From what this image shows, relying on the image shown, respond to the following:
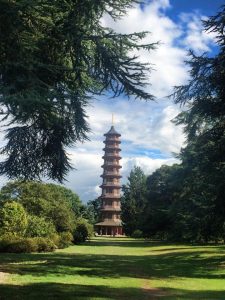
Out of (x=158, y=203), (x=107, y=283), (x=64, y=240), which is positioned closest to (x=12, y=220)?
(x=64, y=240)

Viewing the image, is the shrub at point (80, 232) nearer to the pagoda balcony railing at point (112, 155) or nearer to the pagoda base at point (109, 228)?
the pagoda base at point (109, 228)

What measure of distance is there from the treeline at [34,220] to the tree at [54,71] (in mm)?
18624

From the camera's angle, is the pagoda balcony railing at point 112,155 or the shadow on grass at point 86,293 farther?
the pagoda balcony railing at point 112,155

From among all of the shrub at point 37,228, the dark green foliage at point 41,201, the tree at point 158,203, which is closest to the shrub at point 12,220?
the shrub at point 37,228

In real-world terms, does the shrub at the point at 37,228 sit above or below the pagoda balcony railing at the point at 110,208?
below

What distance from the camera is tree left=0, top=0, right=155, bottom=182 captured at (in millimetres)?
9070

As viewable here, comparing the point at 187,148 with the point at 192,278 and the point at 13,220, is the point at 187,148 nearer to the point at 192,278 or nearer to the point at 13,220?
the point at 13,220

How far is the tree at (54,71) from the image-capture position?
907 cm

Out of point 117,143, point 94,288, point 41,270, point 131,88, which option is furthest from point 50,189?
point 117,143

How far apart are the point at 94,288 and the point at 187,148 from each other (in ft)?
89.4

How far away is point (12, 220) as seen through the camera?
3266cm

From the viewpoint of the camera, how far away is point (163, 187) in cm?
6359

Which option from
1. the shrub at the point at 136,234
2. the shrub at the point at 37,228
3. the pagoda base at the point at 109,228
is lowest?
the shrub at the point at 37,228

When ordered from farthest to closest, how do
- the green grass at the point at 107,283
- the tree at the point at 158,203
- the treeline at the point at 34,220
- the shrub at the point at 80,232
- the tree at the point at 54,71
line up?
the tree at the point at 158,203 < the shrub at the point at 80,232 < the treeline at the point at 34,220 < the green grass at the point at 107,283 < the tree at the point at 54,71
